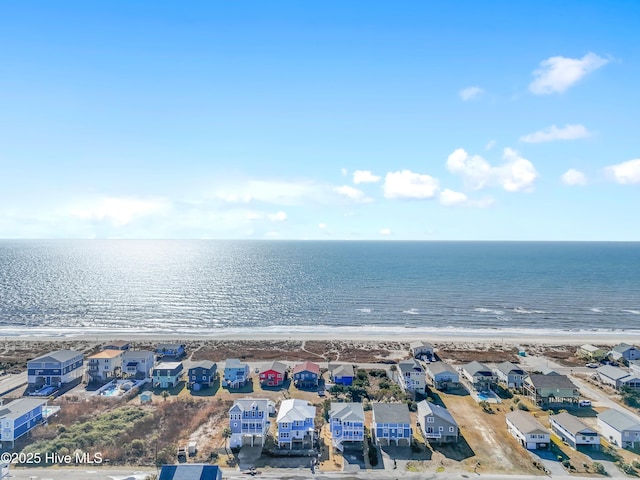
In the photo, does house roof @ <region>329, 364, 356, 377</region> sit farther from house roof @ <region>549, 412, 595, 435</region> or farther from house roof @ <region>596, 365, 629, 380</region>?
house roof @ <region>596, 365, 629, 380</region>

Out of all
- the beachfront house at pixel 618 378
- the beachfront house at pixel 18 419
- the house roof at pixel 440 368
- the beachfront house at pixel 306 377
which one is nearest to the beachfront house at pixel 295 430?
the beachfront house at pixel 306 377

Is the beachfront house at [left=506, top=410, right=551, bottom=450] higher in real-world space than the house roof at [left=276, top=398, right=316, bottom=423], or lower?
lower

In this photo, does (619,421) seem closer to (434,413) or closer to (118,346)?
(434,413)

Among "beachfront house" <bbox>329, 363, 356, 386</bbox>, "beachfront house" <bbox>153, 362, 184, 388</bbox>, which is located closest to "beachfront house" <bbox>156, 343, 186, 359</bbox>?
"beachfront house" <bbox>153, 362, 184, 388</bbox>

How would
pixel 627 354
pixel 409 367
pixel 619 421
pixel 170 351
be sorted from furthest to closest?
1. pixel 170 351
2. pixel 627 354
3. pixel 409 367
4. pixel 619 421

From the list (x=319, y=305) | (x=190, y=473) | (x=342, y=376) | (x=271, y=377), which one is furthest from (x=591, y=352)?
(x=190, y=473)
